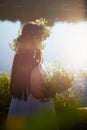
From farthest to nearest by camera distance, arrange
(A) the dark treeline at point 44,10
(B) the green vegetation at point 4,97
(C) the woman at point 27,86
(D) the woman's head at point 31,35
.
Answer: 1. (A) the dark treeline at point 44,10
2. (B) the green vegetation at point 4,97
3. (D) the woman's head at point 31,35
4. (C) the woman at point 27,86

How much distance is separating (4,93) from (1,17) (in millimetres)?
44840

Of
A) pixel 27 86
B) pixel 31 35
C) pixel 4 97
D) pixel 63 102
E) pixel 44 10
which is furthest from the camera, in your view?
pixel 44 10

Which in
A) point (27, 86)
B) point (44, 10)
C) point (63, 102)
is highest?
point (44, 10)

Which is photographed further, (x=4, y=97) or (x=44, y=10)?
(x=44, y=10)

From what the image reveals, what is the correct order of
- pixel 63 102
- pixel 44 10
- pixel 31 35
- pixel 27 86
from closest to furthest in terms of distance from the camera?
pixel 27 86 < pixel 31 35 < pixel 63 102 < pixel 44 10

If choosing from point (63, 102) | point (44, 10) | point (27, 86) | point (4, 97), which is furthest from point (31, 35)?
point (44, 10)

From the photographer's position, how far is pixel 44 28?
4.73 meters

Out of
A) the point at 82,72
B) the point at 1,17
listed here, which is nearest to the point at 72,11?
the point at 1,17

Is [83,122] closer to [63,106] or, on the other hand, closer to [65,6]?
[63,106]

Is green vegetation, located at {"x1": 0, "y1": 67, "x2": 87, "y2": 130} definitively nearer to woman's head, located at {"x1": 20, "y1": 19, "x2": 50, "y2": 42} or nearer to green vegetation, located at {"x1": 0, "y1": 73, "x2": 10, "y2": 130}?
green vegetation, located at {"x1": 0, "y1": 73, "x2": 10, "y2": 130}

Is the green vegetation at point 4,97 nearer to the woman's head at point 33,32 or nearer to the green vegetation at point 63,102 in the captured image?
the green vegetation at point 63,102

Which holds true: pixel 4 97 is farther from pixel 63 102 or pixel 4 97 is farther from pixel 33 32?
pixel 33 32

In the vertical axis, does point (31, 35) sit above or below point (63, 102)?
above

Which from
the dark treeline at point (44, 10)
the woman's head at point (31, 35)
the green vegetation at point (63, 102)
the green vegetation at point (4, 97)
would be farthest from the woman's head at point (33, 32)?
the dark treeline at point (44, 10)
